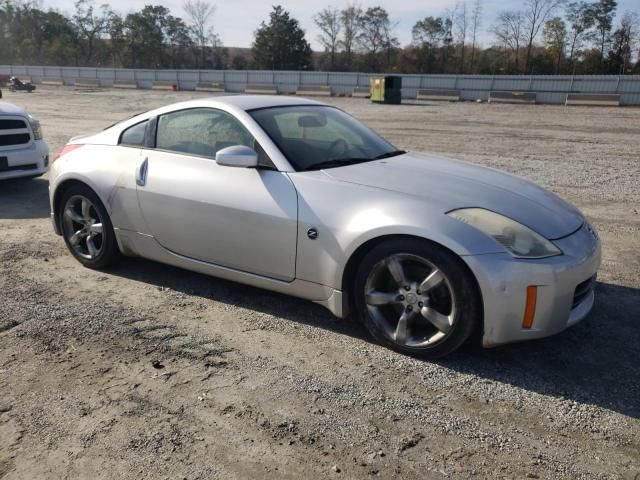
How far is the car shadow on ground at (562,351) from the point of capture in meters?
3.17

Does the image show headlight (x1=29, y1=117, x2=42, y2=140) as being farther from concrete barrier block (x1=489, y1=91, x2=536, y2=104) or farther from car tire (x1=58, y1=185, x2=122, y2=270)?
concrete barrier block (x1=489, y1=91, x2=536, y2=104)

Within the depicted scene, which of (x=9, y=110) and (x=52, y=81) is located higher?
(x=52, y=81)

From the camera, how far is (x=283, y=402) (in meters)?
3.03

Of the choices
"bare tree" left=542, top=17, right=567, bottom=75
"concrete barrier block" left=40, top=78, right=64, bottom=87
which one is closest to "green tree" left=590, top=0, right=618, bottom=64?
"bare tree" left=542, top=17, right=567, bottom=75

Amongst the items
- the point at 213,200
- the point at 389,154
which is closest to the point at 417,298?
the point at 389,154

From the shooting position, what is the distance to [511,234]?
10.6 feet

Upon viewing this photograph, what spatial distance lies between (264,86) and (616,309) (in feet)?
119

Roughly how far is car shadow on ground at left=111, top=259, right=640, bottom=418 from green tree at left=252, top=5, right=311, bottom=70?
6768cm

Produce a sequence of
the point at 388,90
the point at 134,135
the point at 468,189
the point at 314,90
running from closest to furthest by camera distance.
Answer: the point at 468,189 → the point at 134,135 → the point at 388,90 → the point at 314,90

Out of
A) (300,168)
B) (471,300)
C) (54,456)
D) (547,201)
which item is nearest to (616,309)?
(547,201)

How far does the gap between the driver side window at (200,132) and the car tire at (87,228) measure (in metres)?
0.89

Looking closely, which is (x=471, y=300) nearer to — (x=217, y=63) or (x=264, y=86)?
(x=264, y=86)

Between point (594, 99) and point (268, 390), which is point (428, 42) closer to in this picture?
point (594, 99)

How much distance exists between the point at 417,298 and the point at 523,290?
0.62 m
